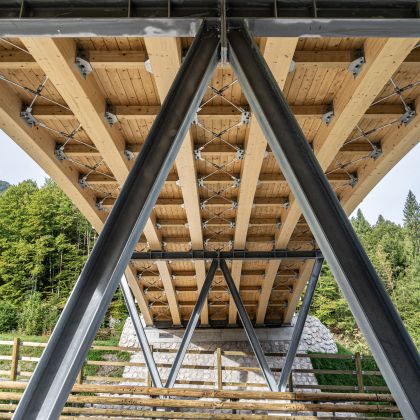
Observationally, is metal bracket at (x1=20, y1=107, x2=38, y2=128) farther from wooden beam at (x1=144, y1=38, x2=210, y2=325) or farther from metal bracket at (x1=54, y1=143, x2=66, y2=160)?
wooden beam at (x1=144, y1=38, x2=210, y2=325)

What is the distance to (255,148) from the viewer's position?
872 centimetres

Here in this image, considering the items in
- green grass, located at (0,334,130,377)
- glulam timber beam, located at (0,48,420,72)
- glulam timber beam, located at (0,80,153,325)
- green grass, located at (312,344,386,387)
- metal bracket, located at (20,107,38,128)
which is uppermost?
glulam timber beam, located at (0,48,420,72)

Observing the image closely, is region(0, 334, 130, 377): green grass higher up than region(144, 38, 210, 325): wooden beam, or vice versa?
region(144, 38, 210, 325): wooden beam

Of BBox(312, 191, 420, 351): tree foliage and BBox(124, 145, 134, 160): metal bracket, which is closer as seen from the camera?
BBox(124, 145, 134, 160): metal bracket

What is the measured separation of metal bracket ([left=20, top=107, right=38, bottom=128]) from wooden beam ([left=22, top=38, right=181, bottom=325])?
1.07 metres

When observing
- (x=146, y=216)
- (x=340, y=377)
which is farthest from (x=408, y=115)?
(x=340, y=377)

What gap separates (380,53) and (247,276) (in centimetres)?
1481

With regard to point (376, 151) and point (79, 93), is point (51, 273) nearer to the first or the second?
point (79, 93)

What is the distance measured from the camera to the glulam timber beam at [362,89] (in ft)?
19.0

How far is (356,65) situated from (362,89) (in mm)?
454

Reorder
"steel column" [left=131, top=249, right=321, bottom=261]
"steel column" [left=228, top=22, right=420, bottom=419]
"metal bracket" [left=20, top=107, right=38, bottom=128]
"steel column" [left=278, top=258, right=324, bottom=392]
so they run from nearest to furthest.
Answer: "steel column" [left=228, top=22, right=420, bottom=419] < "metal bracket" [left=20, top=107, right=38, bottom=128] < "steel column" [left=131, top=249, right=321, bottom=261] < "steel column" [left=278, top=258, right=324, bottom=392]

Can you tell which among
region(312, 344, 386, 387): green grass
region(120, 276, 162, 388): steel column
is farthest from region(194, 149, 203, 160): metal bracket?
region(312, 344, 386, 387): green grass

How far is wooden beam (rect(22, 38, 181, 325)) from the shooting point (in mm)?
5629

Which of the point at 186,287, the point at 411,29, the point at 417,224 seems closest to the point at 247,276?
the point at 186,287
